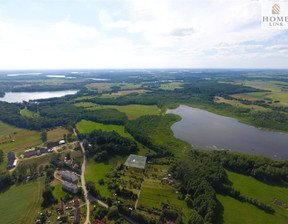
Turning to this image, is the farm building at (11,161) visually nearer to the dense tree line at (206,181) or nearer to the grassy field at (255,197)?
the dense tree line at (206,181)

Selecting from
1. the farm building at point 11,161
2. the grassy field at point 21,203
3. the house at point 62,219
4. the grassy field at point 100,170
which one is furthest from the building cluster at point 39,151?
the house at point 62,219

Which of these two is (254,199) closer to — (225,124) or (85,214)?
(85,214)

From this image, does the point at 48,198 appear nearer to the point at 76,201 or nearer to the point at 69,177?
the point at 76,201

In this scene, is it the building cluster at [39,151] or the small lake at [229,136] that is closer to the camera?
the building cluster at [39,151]

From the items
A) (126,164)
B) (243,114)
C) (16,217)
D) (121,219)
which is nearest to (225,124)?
(243,114)

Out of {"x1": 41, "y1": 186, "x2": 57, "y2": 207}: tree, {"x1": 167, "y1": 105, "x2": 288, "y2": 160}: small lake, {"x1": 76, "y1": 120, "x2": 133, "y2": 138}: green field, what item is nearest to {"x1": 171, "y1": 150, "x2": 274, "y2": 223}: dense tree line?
{"x1": 167, "y1": 105, "x2": 288, "y2": 160}: small lake
